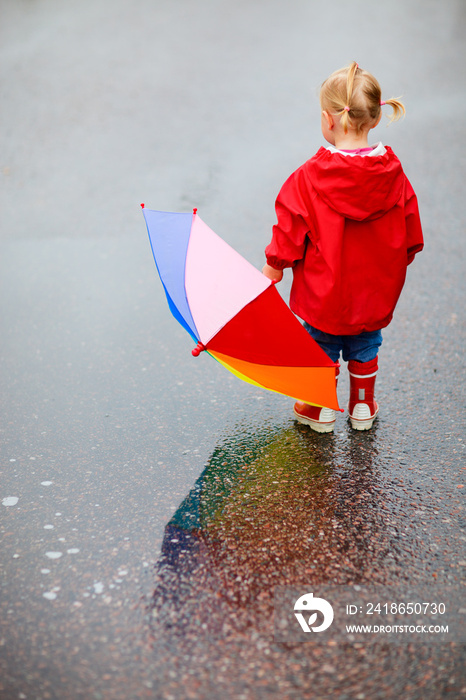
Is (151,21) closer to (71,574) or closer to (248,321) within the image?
(248,321)

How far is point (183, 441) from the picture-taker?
330cm

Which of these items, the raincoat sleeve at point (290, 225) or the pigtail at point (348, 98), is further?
the raincoat sleeve at point (290, 225)

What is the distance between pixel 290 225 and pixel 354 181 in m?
0.32

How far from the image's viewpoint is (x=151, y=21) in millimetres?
10180

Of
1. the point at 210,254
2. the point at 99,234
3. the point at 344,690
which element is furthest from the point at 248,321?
the point at 99,234

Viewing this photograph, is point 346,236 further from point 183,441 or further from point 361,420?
point 183,441

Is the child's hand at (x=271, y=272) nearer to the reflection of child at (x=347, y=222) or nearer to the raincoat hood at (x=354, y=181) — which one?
the reflection of child at (x=347, y=222)

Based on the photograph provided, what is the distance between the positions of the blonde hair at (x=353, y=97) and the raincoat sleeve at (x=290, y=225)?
299 millimetres

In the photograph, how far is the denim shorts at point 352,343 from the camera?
323cm

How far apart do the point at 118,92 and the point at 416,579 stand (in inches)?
283

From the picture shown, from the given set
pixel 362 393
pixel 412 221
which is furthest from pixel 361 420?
pixel 412 221

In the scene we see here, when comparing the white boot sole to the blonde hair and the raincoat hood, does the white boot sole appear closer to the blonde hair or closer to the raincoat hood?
the raincoat hood

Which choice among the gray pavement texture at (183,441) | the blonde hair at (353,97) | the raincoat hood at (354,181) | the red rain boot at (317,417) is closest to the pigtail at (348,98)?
the blonde hair at (353,97)

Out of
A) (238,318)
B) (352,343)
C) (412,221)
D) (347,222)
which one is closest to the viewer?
(238,318)
